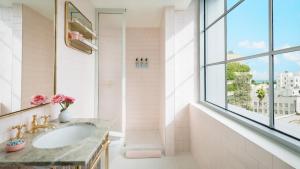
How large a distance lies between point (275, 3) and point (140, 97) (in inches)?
133

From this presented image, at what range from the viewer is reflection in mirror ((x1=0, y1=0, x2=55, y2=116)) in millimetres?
1169

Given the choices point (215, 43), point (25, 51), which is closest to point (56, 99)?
point (25, 51)

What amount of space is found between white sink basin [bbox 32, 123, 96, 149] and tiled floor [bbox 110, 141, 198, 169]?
1214 mm

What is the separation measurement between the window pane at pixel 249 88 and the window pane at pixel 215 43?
1.34 feet

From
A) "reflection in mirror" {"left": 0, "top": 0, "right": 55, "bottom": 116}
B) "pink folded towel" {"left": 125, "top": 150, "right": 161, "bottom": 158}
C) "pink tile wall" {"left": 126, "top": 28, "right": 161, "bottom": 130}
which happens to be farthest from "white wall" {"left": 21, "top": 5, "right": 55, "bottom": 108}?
"pink tile wall" {"left": 126, "top": 28, "right": 161, "bottom": 130}

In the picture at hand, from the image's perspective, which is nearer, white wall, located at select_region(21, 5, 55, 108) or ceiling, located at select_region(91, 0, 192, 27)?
white wall, located at select_region(21, 5, 55, 108)

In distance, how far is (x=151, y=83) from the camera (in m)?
4.29

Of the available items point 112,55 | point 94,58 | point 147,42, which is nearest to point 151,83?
point 147,42

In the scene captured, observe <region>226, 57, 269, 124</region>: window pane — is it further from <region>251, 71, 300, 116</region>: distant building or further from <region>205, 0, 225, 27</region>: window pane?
<region>205, 0, 225, 27</region>: window pane

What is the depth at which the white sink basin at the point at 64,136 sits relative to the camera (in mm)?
1347

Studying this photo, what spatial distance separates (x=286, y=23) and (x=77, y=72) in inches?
97.0

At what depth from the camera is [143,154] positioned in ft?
9.50

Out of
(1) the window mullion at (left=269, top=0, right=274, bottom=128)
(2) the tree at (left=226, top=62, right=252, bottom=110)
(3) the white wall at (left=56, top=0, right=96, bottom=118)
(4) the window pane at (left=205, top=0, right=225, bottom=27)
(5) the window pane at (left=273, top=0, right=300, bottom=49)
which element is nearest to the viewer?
(5) the window pane at (left=273, top=0, right=300, bottom=49)

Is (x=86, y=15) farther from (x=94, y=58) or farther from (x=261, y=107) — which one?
(x=261, y=107)
